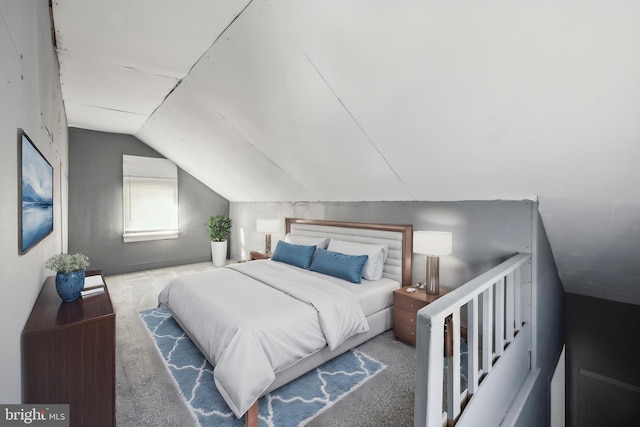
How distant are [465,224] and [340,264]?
4.31 ft

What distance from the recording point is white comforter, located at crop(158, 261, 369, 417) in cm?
183

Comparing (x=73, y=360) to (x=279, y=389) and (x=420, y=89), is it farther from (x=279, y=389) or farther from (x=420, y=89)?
(x=420, y=89)

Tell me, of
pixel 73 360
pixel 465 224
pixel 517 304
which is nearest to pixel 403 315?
pixel 517 304

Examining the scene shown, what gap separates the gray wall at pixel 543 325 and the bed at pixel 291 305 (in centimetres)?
114

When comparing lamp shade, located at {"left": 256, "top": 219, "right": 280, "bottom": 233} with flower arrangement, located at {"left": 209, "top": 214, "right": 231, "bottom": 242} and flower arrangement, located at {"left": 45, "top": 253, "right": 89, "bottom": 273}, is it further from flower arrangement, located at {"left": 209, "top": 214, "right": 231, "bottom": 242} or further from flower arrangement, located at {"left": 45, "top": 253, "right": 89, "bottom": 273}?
flower arrangement, located at {"left": 45, "top": 253, "right": 89, "bottom": 273}

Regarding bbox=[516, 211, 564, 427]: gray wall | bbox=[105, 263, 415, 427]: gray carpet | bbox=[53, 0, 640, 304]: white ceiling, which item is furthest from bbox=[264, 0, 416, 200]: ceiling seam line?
bbox=[105, 263, 415, 427]: gray carpet

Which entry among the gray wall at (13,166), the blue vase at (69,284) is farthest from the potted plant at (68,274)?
the gray wall at (13,166)

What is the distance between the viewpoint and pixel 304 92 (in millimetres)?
Answer: 2412

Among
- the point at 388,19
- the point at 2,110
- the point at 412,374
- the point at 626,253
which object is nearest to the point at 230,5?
the point at 388,19

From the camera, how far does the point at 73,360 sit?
1.46 metres

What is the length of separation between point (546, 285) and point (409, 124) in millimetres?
1931

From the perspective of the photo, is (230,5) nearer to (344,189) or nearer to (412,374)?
(344,189)

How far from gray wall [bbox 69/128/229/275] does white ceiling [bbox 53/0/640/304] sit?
178 centimetres

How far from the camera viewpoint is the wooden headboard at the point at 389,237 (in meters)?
3.20
